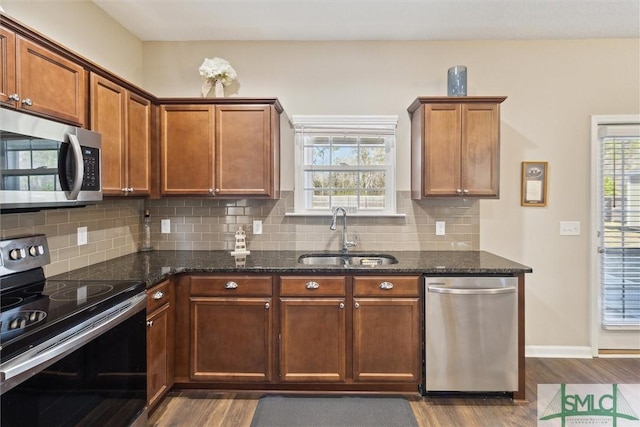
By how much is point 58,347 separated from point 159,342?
99 centimetres

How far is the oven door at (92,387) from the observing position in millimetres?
1243

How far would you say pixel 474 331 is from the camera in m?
2.44

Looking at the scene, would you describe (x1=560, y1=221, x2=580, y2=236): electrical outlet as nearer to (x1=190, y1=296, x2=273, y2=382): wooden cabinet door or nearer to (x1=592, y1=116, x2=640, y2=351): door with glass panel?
(x1=592, y1=116, x2=640, y2=351): door with glass panel

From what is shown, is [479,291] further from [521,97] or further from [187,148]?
[187,148]

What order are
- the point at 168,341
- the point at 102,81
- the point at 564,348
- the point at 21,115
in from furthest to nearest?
the point at 564,348
the point at 168,341
the point at 102,81
the point at 21,115

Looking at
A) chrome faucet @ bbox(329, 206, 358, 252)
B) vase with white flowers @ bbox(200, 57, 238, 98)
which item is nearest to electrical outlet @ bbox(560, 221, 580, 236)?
chrome faucet @ bbox(329, 206, 358, 252)

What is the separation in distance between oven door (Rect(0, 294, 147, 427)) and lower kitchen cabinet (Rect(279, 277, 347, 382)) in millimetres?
910

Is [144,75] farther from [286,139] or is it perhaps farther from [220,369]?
[220,369]

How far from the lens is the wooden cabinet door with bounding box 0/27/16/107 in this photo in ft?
5.08

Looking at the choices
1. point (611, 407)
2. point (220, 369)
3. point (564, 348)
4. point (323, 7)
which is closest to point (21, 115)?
point (220, 369)

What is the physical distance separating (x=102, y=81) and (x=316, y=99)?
5.48 ft

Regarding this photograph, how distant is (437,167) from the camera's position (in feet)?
9.39

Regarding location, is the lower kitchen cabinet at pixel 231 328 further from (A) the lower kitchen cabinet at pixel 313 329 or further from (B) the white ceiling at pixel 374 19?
(B) the white ceiling at pixel 374 19

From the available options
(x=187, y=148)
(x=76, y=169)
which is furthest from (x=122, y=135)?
(x=76, y=169)
